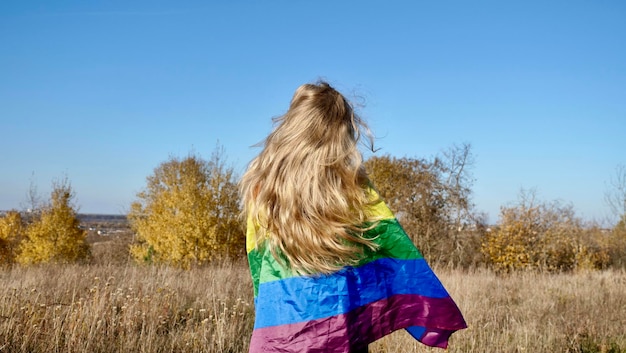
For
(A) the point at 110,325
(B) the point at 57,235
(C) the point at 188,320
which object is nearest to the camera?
(A) the point at 110,325

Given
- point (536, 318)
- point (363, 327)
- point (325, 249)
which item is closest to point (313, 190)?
point (325, 249)

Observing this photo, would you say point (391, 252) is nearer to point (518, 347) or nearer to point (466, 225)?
point (518, 347)

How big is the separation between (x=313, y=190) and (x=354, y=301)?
2.08 ft

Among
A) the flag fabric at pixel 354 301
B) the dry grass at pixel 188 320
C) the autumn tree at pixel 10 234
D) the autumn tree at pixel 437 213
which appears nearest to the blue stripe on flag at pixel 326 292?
the flag fabric at pixel 354 301

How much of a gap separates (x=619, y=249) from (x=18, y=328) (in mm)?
22530

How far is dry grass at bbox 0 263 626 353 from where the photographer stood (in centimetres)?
482

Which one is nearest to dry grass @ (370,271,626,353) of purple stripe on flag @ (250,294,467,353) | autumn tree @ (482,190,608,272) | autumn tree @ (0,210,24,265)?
purple stripe on flag @ (250,294,467,353)

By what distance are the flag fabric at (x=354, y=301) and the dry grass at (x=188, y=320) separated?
88.6 inches

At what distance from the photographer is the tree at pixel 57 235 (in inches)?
931

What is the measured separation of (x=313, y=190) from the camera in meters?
2.81

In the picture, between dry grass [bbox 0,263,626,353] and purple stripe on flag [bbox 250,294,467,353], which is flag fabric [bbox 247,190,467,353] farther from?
dry grass [bbox 0,263,626,353]

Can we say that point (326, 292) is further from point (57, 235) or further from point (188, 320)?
point (57, 235)

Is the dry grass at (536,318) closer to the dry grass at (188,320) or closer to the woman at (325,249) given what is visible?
the dry grass at (188,320)

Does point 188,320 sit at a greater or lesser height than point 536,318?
greater
